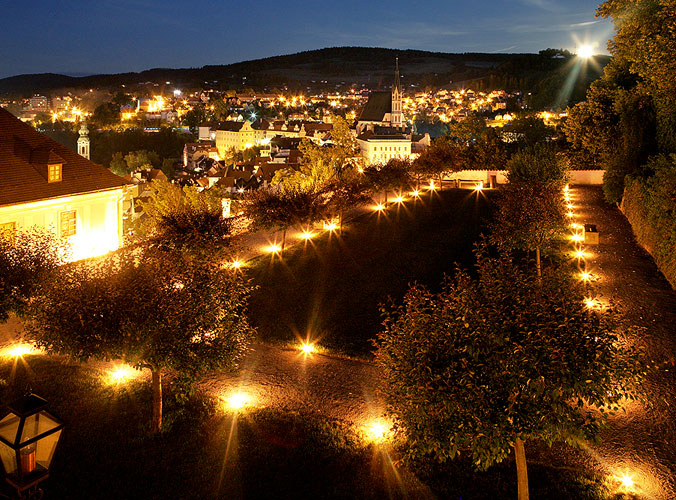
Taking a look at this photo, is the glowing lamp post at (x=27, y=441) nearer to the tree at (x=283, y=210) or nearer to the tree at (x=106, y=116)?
the tree at (x=283, y=210)

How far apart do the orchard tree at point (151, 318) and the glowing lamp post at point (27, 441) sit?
4.00 m

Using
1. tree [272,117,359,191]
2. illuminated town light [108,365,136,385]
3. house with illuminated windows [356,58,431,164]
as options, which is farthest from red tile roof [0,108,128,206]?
house with illuminated windows [356,58,431,164]

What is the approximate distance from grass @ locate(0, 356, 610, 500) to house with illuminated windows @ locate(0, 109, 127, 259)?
9.60m

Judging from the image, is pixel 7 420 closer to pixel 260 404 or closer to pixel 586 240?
pixel 260 404

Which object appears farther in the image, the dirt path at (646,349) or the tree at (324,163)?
the tree at (324,163)

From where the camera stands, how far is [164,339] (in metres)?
8.23

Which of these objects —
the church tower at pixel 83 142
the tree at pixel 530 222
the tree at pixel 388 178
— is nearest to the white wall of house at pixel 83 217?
the tree at pixel 388 178

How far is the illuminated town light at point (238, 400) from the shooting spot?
10.4 metres

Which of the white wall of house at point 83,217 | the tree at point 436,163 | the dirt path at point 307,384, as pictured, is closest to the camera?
the dirt path at point 307,384

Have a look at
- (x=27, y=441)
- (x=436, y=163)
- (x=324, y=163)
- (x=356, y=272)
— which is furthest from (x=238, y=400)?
(x=324, y=163)

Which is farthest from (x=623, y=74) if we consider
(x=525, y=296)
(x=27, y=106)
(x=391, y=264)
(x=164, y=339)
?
(x=27, y=106)

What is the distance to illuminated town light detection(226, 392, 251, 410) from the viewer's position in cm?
1038

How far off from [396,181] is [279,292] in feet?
53.9

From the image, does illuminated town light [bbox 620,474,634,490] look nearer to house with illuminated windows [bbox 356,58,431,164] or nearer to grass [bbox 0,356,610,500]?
grass [bbox 0,356,610,500]
